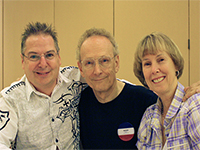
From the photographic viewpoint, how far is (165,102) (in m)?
1.47

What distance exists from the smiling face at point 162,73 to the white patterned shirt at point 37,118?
2.79 ft

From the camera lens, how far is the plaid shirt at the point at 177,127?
1.17m

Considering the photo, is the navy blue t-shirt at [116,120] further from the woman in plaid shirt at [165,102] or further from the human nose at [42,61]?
the human nose at [42,61]

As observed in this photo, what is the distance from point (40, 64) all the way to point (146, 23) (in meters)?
2.34

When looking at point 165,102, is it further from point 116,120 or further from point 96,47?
point 96,47

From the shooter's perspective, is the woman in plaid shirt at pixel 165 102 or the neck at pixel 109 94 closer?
the woman in plaid shirt at pixel 165 102

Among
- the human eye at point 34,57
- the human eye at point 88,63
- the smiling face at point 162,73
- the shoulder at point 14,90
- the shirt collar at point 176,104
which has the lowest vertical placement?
the shirt collar at point 176,104

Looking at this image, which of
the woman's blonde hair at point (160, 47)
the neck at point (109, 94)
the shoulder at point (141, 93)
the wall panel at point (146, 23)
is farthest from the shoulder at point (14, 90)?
the wall panel at point (146, 23)

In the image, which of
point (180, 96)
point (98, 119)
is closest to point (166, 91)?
point (180, 96)

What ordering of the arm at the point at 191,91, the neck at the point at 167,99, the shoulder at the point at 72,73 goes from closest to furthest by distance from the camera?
the arm at the point at 191,91 < the neck at the point at 167,99 < the shoulder at the point at 72,73

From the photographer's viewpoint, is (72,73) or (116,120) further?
(72,73)

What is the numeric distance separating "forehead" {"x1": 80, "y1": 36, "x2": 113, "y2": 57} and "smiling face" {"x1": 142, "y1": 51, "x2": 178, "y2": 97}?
0.47m

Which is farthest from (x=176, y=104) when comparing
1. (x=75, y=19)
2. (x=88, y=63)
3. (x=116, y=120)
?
(x=75, y=19)

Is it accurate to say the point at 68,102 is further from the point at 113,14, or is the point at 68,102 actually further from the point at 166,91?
the point at 113,14
